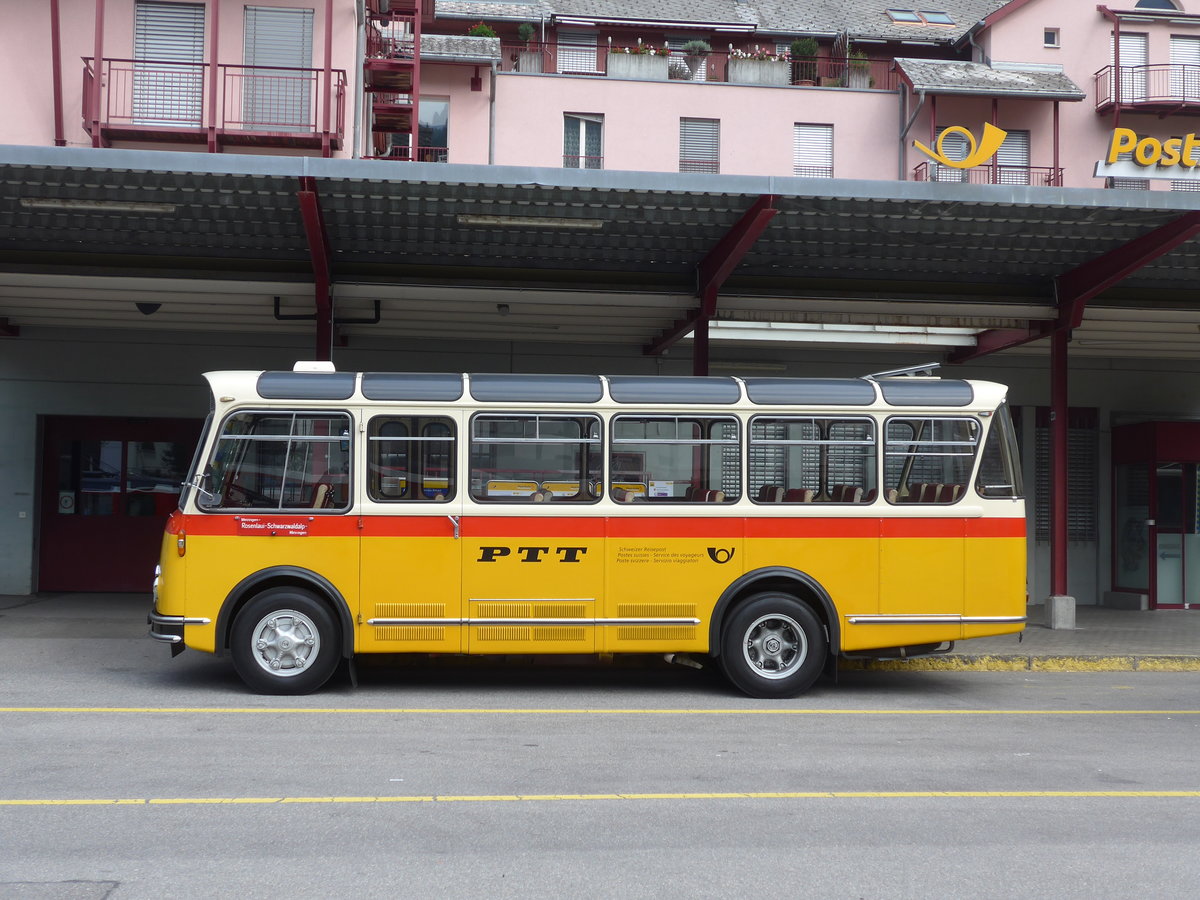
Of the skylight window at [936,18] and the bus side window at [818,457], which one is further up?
the skylight window at [936,18]

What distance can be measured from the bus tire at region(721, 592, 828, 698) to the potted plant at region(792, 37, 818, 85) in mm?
27753

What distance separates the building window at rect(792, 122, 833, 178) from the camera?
111ft

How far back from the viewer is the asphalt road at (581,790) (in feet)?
17.6

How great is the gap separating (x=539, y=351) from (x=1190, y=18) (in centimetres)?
2600

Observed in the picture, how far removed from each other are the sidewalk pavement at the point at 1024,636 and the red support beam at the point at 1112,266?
4.20 meters

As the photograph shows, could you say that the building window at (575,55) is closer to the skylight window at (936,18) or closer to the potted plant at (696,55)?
the potted plant at (696,55)

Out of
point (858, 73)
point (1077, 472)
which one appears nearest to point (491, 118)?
point (858, 73)

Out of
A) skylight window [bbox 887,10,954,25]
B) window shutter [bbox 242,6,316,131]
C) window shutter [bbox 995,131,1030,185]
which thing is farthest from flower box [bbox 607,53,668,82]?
window shutter [bbox 242,6,316,131]

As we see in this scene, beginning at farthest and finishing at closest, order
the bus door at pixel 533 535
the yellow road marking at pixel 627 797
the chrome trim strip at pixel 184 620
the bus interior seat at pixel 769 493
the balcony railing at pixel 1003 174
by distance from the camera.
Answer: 1. the balcony railing at pixel 1003 174
2. the bus interior seat at pixel 769 493
3. the bus door at pixel 533 535
4. the chrome trim strip at pixel 184 620
5. the yellow road marking at pixel 627 797

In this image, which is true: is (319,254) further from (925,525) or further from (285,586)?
(925,525)

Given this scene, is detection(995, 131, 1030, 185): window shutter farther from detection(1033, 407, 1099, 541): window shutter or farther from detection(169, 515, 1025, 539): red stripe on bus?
detection(169, 515, 1025, 539): red stripe on bus

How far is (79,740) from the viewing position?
8062 mm

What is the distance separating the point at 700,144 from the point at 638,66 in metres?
2.95

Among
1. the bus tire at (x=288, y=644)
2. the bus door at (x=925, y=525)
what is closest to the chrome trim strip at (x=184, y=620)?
the bus tire at (x=288, y=644)
